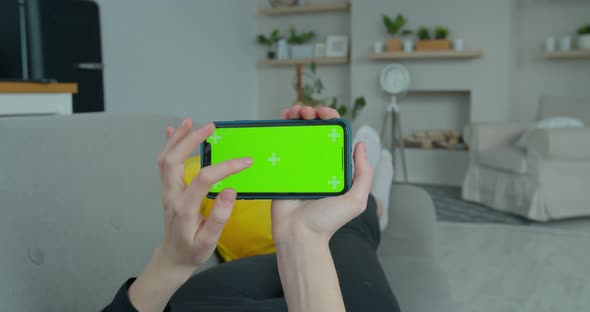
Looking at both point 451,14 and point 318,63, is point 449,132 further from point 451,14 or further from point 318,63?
point 318,63

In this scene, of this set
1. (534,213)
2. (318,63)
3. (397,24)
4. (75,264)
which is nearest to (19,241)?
(75,264)

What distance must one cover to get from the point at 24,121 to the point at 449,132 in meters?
4.37

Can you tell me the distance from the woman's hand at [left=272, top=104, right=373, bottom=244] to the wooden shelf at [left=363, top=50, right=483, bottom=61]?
411cm

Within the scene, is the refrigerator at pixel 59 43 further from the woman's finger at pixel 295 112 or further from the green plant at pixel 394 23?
the green plant at pixel 394 23

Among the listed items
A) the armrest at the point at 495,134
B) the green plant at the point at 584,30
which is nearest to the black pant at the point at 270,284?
the armrest at the point at 495,134

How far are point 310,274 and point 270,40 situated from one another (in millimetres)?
4805

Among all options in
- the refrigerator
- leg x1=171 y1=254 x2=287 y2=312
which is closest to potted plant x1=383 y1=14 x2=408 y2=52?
the refrigerator

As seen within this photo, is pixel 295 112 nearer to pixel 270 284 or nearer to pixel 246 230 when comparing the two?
pixel 270 284

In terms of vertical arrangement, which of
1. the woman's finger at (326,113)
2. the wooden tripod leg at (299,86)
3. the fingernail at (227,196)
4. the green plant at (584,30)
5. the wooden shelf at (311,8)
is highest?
the wooden shelf at (311,8)

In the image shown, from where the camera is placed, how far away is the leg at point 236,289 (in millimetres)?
850

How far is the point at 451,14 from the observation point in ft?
15.0

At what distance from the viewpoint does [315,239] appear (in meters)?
0.62

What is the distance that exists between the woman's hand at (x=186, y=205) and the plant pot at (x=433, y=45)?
4223 mm

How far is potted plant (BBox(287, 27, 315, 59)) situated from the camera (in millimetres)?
5164
